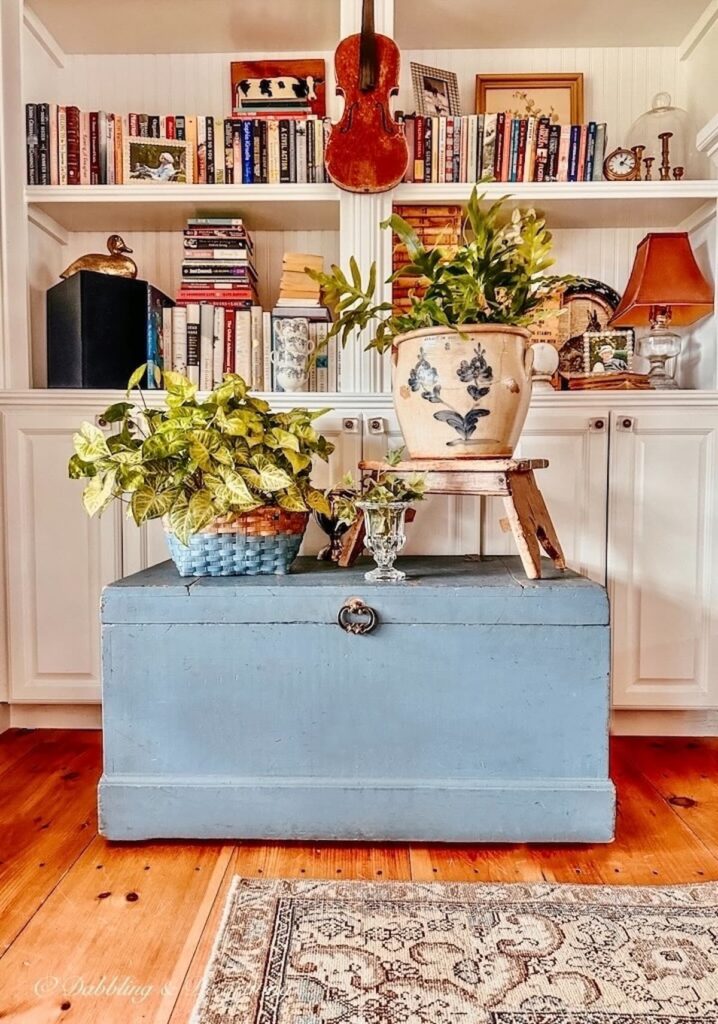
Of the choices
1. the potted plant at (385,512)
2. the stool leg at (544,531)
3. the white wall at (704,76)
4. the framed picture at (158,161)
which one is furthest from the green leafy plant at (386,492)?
the white wall at (704,76)

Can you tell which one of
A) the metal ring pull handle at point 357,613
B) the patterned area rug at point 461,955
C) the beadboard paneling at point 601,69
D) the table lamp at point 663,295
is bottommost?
the patterned area rug at point 461,955

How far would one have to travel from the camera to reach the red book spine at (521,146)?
1.74 m

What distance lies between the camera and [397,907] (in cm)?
98

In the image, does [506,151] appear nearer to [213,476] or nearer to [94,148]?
[94,148]

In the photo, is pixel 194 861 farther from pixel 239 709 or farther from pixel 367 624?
pixel 367 624

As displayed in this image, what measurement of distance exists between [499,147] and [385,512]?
45.0 inches

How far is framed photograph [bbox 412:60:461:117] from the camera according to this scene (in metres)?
1.80

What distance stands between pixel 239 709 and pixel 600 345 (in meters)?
1.35

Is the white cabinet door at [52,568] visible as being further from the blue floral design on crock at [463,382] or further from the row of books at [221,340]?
the blue floral design on crock at [463,382]

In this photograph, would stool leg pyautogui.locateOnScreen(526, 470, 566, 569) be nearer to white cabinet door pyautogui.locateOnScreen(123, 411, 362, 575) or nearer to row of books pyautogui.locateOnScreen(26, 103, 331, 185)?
white cabinet door pyautogui.locateOnScreen(123, 411, 362, 575)

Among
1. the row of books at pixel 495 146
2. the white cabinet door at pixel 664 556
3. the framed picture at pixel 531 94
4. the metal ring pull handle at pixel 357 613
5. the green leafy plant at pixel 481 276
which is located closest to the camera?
the metal ring pull handle at pixel 357 613

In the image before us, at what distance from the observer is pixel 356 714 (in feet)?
3.87

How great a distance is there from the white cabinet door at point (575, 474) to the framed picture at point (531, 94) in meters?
0.95

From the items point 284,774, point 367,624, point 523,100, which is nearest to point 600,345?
point 523,100
